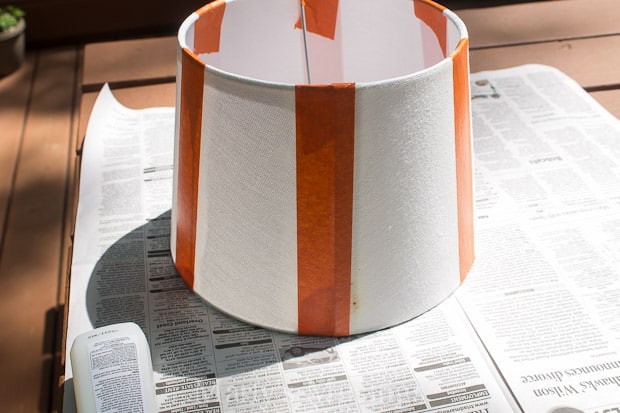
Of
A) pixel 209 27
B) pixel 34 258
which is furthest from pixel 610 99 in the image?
pixel 34 258

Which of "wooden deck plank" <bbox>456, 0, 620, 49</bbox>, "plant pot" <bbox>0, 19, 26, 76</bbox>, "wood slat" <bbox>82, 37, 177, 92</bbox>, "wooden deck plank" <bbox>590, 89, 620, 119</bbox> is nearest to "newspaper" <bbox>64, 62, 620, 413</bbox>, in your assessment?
"wooden deck plank" <bbox>590, 89, 620, 119</bbox>

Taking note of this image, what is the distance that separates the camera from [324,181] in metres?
0.47

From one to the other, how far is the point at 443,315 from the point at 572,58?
59 cm

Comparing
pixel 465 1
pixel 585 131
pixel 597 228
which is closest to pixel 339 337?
pixel 597 228

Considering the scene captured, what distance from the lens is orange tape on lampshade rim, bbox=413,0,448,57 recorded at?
0.54 meters

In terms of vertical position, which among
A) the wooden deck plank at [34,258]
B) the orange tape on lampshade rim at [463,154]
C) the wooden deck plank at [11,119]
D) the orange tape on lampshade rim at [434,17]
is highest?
the orange tape on lampshade rim at [434,17]

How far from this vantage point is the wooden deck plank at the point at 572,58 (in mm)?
986

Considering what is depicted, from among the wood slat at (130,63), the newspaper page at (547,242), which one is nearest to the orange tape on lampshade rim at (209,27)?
the newspaper page at (547,242)

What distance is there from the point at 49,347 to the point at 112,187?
0.27 metres

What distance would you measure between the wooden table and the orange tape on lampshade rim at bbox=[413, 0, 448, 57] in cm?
44

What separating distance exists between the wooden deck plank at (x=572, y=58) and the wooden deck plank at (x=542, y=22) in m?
0.02

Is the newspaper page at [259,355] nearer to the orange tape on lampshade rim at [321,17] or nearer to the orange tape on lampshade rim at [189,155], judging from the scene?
the orange tape on lampshade rim at [189,155]

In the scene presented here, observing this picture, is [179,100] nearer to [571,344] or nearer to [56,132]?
[571,344]

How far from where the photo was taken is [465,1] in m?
1.76
